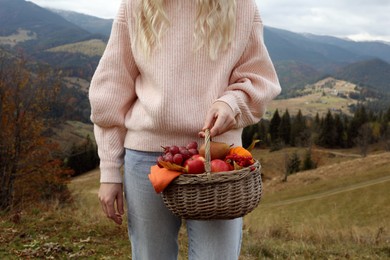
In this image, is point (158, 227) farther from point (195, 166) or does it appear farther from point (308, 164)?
point (308, 164)

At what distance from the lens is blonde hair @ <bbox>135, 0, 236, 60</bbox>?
1861 mm

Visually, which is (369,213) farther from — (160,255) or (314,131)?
(314,131)

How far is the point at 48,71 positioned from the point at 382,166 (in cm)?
2796

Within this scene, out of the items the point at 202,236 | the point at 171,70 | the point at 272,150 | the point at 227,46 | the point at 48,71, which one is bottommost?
the point at 272,150

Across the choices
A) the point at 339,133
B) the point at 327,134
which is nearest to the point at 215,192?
the point at 327,134

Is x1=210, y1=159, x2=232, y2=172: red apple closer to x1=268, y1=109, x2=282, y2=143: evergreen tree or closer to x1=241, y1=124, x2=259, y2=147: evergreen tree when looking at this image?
x1=241, y1=124, x2=259, y2=147: evergreen tree

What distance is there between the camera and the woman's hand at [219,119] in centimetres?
172

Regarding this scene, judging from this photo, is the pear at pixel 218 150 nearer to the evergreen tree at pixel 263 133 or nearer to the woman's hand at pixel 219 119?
the woman's hand at pixel 219 119

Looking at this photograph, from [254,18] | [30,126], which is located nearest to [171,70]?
[254,18]

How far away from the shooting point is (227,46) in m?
1.91

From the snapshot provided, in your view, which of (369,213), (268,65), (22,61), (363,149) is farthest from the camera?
(363,149)

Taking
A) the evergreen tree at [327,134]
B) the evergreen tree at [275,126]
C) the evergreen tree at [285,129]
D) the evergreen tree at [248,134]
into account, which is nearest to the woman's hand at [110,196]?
the evergreen tree at [248,134]

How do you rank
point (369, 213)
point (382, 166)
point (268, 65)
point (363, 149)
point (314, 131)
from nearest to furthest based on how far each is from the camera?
point (268, 65) → point (369, 213) → point (382, 166) → point (363, 149) → point (314, 131)

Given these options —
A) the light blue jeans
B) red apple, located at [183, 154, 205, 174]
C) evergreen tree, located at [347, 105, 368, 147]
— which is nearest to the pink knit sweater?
the light blue jeans
